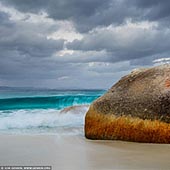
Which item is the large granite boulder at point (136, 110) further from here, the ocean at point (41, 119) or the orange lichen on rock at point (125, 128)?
the ocean at point (41, 119)

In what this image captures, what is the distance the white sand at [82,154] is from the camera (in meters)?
4.86

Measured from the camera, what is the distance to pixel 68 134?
8.06 meters

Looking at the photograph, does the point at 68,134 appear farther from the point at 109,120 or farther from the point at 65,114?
the point at 65,114

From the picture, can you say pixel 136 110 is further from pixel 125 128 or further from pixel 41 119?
pixel 41 119

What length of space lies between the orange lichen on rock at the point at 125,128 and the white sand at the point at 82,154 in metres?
0.16

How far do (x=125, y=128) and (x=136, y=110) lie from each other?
385mm

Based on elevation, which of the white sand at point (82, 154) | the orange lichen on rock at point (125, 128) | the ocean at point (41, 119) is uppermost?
the orange lichen on rock at point (125, 128)

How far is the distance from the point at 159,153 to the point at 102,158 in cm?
95

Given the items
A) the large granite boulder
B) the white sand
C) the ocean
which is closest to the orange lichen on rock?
the large granite boulder

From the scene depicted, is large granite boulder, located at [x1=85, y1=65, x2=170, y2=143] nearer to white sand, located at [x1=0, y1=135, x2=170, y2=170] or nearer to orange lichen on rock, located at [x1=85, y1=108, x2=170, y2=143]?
orange lichen on rock, located at [x1=85, y1=108, x2=170, y2=143]

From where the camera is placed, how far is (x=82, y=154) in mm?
5602

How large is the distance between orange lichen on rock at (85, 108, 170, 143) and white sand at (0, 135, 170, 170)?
0.16 metres

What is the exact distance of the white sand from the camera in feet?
15.9

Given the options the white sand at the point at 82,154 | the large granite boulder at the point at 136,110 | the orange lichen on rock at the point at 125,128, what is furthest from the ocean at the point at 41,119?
the white sand at the point at 82,154
